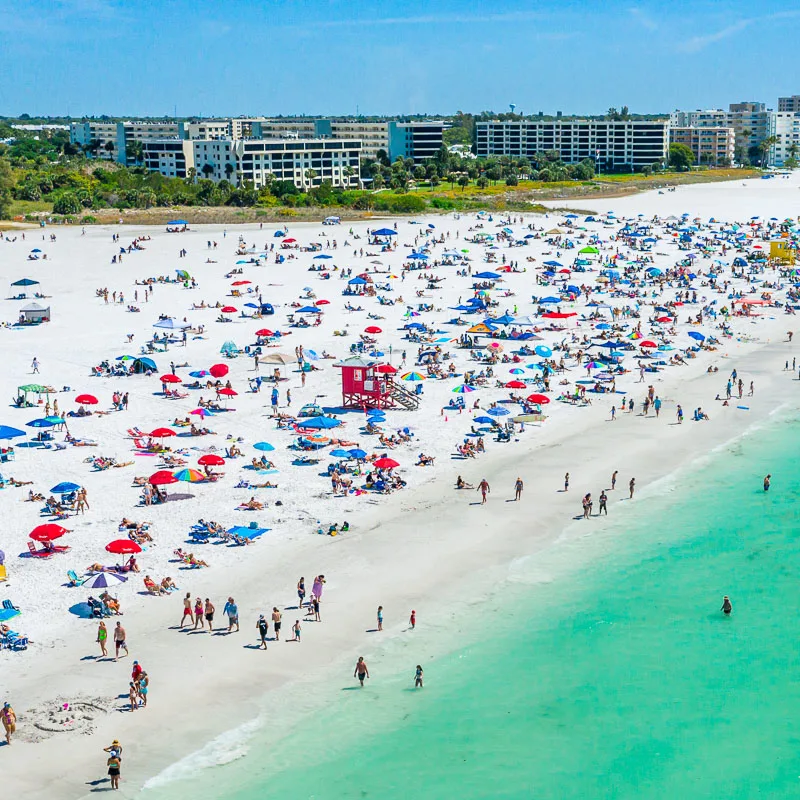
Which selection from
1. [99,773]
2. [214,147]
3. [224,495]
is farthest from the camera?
[214,147]

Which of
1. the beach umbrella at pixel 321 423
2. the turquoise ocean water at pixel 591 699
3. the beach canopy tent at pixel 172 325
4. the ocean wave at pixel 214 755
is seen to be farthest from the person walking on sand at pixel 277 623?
the beach canopy tent at pixel 172 325

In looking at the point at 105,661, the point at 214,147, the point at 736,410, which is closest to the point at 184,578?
the point at 105,661

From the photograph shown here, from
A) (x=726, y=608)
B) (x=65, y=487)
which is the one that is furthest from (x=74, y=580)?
(x=726, y=608)

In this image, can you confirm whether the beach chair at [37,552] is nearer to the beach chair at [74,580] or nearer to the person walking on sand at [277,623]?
the beach chair at [74,580]

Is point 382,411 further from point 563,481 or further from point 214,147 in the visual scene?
point 214,147

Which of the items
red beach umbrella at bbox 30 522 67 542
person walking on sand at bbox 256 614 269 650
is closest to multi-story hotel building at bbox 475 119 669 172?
red beach umbrella at bbox 30 522 67 542

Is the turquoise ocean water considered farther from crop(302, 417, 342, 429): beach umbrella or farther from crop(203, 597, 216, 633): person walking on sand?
crop(302, 417, 342, 429): beach umbrella
